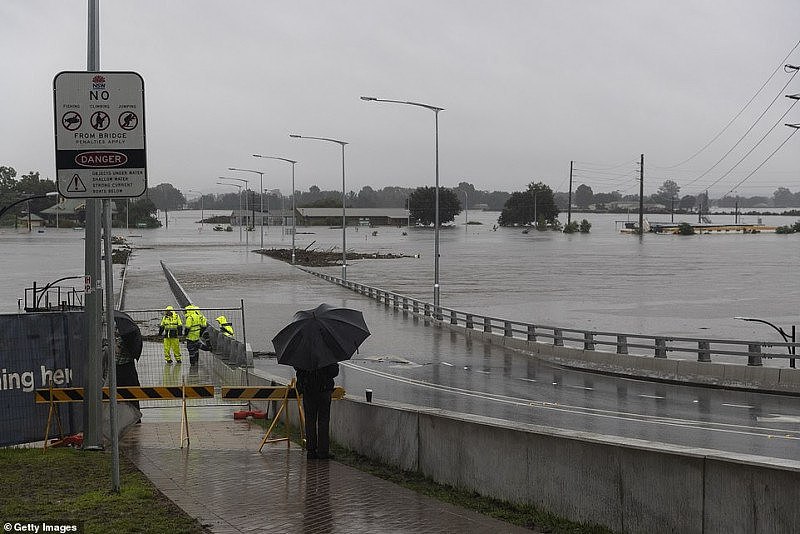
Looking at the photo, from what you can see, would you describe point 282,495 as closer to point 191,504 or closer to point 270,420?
point 191,504

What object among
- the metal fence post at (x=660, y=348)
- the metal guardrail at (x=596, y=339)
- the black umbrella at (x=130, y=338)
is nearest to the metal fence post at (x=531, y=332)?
the metal guardrail at (x=596, y=339)

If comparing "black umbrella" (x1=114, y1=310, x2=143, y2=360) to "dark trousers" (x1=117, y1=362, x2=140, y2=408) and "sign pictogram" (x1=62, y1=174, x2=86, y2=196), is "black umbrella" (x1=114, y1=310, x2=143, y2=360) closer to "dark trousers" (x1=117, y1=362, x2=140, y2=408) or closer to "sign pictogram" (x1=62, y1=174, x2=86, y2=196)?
"dark trousers" (x1=117, y1=362, x2=140, y2=408)

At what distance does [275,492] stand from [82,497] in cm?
184

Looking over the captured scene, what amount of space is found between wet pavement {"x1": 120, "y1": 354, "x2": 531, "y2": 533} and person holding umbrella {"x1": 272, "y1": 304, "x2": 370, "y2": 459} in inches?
13.1

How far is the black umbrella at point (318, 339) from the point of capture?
12508 millimetres

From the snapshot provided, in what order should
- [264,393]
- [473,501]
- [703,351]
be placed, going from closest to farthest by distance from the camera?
1. [473,501]
2. [264,393]
3. [703,351]

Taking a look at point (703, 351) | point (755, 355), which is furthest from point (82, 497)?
point (703, 351)

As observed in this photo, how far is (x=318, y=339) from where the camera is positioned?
12.6m

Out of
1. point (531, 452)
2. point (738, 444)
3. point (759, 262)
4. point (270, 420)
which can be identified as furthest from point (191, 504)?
point (759, 262)

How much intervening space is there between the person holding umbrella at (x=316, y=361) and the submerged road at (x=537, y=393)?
663 cm

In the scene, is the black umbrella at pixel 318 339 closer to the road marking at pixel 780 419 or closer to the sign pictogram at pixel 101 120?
the sign pictogram at pixel 101 120

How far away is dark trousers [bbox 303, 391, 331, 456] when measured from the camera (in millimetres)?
12242

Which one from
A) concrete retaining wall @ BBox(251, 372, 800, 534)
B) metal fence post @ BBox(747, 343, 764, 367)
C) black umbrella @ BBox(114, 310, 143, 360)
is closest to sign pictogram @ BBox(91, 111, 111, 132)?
concrete retaining wall @ BBox(251, 372, 800, 534)

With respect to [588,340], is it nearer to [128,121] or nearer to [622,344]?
[622,344]
